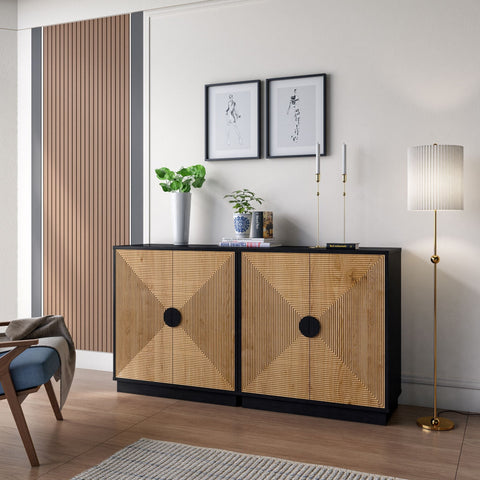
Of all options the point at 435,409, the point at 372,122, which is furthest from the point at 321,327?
the point at 372,122

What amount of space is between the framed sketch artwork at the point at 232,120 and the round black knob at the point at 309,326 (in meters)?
1.12

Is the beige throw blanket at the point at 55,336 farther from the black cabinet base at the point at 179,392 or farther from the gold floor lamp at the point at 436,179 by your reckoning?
the gold floor lamp at the point at 436,179

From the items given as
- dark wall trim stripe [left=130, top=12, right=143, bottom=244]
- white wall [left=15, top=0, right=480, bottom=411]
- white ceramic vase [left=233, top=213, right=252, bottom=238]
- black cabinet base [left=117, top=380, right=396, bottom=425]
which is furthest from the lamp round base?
dark wall trim stripe [left=130, top=12, right=143, bottom=244]

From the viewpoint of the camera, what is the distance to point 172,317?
324 cm

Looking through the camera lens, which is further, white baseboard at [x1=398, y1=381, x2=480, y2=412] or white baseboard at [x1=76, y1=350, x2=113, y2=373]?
white baseboard at [x1=76, y1=350, x2=113, y2=373]

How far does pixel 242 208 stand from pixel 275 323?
2.44 ft

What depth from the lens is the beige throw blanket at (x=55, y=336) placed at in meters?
2.74

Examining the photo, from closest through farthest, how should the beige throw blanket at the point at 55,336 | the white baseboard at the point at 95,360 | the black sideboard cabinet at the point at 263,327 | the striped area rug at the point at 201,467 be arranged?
1. the striped area rug at the point at 201,467
2. the beige throw blanket at the point at 55,336
3. the black sideboard cabinet at the point at 263,327
4. the white baseboard at the point at 95,360

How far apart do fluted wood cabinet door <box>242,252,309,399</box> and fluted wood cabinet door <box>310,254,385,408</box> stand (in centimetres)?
6

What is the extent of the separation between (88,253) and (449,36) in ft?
8.83

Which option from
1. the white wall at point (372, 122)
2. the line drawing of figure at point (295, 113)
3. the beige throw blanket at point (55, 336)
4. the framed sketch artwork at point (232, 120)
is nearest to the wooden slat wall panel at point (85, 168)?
the white wall at point (372, 122)

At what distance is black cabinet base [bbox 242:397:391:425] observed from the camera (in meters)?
2.87

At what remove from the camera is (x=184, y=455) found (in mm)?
2473

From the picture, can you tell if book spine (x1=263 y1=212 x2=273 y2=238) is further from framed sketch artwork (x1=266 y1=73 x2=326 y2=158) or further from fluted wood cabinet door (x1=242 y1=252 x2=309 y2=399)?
framed sketch artwork (x1=266 y1=73 x2=326 y2=158)
